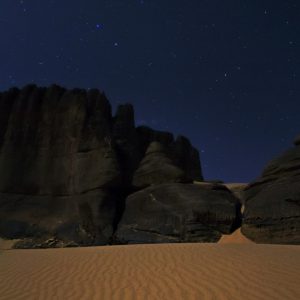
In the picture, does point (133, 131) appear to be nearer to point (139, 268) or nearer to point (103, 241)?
point (103, 241)

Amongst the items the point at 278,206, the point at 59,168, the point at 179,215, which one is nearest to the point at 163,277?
the point at 278,206

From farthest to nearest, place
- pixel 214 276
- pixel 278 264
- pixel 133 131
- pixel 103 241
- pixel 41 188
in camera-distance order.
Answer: pixel 133 131 < pixel 41 188 < pixel 103 241 < pixel 278 264 < pixel 214 276

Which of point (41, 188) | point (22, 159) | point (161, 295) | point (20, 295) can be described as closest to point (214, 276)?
point (161, 295)

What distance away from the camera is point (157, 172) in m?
24.1

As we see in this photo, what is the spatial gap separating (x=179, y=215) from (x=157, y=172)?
5.41m

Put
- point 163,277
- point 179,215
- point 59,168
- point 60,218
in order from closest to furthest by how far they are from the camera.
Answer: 1. point 163,277
2. point 179,215
3. point 60,218
4. point 59,168

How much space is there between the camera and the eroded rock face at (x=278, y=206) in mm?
14328

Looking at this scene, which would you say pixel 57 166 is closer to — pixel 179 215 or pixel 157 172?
pixel 157 172

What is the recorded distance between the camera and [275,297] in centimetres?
539

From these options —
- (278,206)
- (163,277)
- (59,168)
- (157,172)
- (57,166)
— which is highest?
(57,166)

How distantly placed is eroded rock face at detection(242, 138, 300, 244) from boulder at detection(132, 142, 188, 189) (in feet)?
19.9

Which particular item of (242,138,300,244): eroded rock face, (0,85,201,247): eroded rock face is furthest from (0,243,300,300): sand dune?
(0,85,201,247): eroded rock face

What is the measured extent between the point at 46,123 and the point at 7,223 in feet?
29.7

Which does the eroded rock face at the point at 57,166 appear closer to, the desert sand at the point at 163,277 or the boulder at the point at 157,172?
the boulder at the point at 157,172
